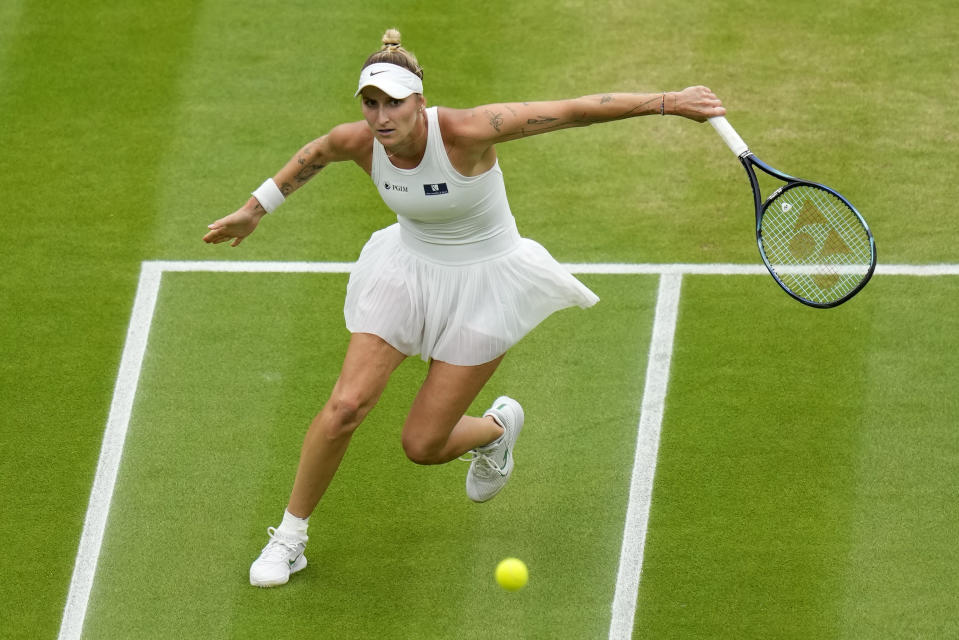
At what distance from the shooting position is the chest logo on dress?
6281 mm

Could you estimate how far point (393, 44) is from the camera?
627 cm

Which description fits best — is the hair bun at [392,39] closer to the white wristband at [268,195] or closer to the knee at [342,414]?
the white wristband at [268,195]

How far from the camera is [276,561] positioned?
675cm

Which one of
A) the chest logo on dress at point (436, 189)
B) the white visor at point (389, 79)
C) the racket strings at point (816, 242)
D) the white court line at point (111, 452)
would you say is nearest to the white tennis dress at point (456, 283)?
the chest logo on dress at point (436, 189)

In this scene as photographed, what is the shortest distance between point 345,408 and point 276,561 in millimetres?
916

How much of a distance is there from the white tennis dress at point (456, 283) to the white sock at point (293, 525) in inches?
37.9

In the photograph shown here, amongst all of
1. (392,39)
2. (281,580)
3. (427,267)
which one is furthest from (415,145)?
(281,580)

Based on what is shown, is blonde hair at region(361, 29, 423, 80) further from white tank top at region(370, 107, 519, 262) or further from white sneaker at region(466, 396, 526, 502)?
white sneaker at region(466, 396, 526, 502)

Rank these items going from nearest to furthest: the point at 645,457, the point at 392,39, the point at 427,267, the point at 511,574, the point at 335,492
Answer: the point at 392,39
the point at 511,574
the point at 427,267
the point at 335,492
the point at 645,457

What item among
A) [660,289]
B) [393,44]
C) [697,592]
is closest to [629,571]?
[697,592]

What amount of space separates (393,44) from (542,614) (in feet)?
8.89

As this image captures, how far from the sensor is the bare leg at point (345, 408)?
639cm

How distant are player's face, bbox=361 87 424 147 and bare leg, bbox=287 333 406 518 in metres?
0.96

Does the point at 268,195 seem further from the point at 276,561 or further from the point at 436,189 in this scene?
the point at 276,561
